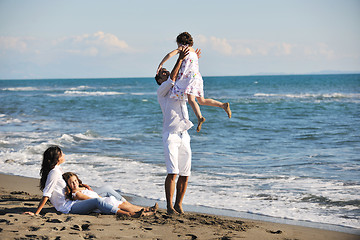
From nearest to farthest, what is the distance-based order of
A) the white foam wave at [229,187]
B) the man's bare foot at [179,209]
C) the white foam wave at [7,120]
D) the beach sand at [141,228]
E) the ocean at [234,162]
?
the beach sand at [141,228] → the man's bare foot at [179,209] → the white foam wave at [229,187] → the ocean at [234,162] → the white foam wave at [7,120]

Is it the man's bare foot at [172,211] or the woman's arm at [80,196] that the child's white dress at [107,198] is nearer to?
the woman's arm at [80,196]

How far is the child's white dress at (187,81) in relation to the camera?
15.0 feet

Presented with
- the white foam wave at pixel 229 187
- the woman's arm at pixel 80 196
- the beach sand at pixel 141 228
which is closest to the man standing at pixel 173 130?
the beach sand at pixel 141 228

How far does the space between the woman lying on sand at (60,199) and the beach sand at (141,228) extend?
0.09m

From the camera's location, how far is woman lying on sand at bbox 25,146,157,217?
4582 mm

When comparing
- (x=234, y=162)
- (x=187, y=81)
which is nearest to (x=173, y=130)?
(x=187, y=81)

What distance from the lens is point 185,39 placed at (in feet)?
15.3

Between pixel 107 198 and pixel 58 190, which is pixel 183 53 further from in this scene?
pixel 58 190

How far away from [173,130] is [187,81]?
0.58 meters

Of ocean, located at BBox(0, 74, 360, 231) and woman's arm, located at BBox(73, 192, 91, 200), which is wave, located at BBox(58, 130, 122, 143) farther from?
woman's arm, located at BBox(73, 192, 91, 200)

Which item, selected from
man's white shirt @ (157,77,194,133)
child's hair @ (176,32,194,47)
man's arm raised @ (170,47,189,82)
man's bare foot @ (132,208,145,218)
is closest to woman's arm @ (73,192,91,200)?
man's bare foot @ (132,208,145,218)

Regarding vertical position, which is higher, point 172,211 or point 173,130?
point 173,130

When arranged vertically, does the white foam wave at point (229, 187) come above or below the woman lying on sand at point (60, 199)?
below

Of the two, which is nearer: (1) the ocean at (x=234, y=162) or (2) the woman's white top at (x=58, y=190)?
(2) the woman's white top at (x=58, y=190)
